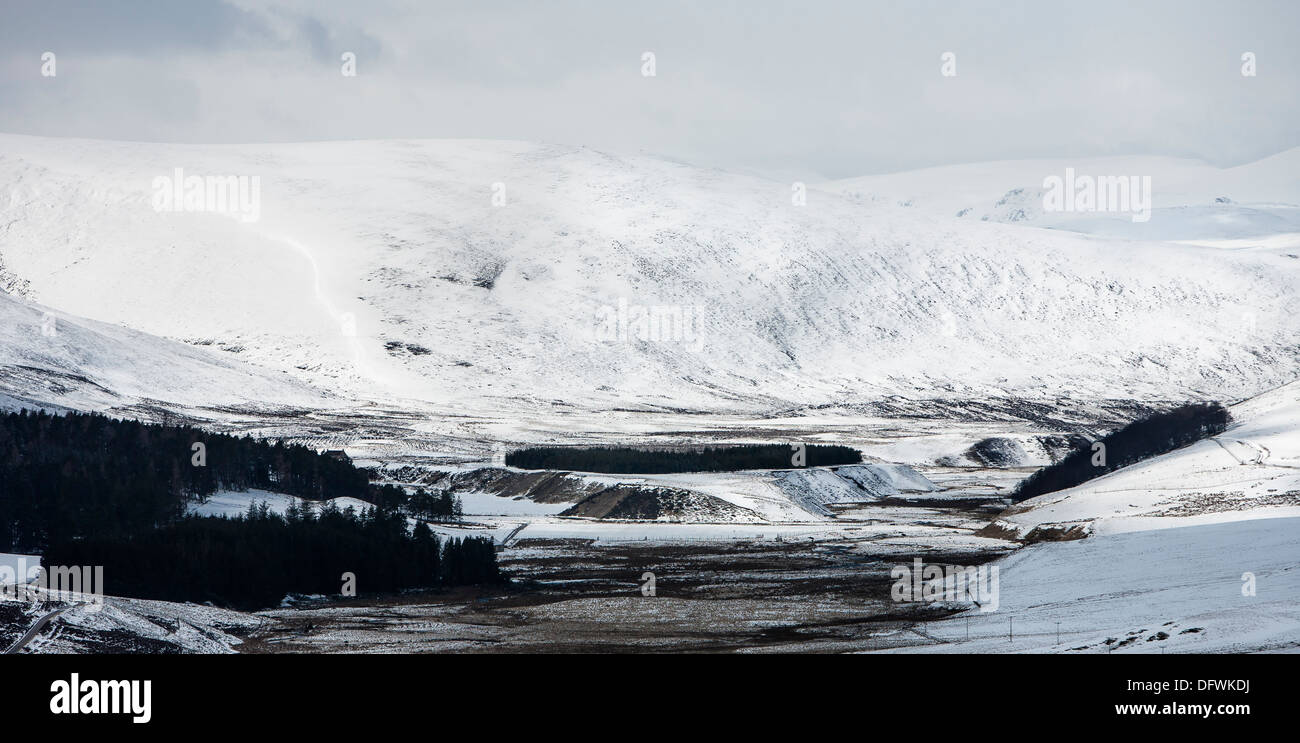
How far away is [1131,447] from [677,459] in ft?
146

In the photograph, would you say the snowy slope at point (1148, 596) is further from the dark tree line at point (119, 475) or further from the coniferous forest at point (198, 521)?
the dark tree line at point (119, 475)

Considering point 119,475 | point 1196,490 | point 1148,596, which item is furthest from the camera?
point 119,475

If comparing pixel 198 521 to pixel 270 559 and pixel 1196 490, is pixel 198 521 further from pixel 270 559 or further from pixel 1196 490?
pixel 1196 490

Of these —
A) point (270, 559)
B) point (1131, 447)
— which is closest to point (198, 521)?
point (270, 559)

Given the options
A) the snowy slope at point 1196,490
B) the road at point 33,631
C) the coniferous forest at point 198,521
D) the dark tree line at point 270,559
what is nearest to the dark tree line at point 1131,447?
the snowy slope at point 1196,490

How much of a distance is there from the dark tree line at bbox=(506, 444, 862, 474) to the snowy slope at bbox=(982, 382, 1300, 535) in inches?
1160

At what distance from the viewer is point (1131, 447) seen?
141m

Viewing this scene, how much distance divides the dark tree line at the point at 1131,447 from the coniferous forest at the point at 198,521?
50.5 m

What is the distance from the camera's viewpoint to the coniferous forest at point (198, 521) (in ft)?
218

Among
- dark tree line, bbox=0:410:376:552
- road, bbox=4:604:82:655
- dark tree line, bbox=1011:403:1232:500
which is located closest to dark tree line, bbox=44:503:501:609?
dark tree line, bbox=0:410:376:552

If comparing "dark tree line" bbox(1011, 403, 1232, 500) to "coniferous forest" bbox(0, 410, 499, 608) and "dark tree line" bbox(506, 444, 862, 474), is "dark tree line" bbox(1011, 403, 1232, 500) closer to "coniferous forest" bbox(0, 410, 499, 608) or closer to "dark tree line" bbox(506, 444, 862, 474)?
"dark tree line" bbox(506, 444, 862, 474)
